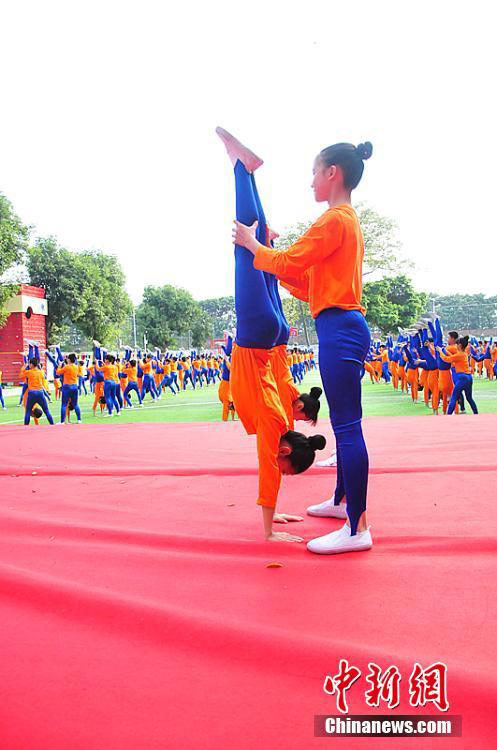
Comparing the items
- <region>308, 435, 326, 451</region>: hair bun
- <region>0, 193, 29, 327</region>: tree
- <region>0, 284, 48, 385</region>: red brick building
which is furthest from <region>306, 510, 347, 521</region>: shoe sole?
<region>0, 284, 48, 385</region>: red brick building

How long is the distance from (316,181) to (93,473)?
2641 millimetres

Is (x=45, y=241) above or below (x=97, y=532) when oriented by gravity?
above

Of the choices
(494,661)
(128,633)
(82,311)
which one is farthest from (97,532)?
(82,311)

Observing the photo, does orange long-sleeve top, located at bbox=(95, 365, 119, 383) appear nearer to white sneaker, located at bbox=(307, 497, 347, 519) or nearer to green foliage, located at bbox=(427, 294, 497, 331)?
white sneaker, located at bbox=(307, 497, 347, 519)

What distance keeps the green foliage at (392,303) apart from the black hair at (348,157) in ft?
105

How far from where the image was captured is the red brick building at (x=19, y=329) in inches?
1145

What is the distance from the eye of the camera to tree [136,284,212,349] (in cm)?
4778

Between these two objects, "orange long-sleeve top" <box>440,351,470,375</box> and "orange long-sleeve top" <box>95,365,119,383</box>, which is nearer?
"orange long-sleeve top" <box>440,351,470,375</box>

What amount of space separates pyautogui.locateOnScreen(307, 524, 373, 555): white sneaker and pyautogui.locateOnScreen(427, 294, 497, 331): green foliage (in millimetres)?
69931

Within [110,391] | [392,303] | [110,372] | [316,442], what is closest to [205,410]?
[110,391]

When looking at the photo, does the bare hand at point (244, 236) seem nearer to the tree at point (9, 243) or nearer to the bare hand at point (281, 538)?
the bare hand at point (281, 538)

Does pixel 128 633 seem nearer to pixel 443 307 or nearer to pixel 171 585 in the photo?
pixel 171 585

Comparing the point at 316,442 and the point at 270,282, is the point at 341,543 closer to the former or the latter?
the point at 316,442

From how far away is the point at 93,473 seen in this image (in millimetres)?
4215
